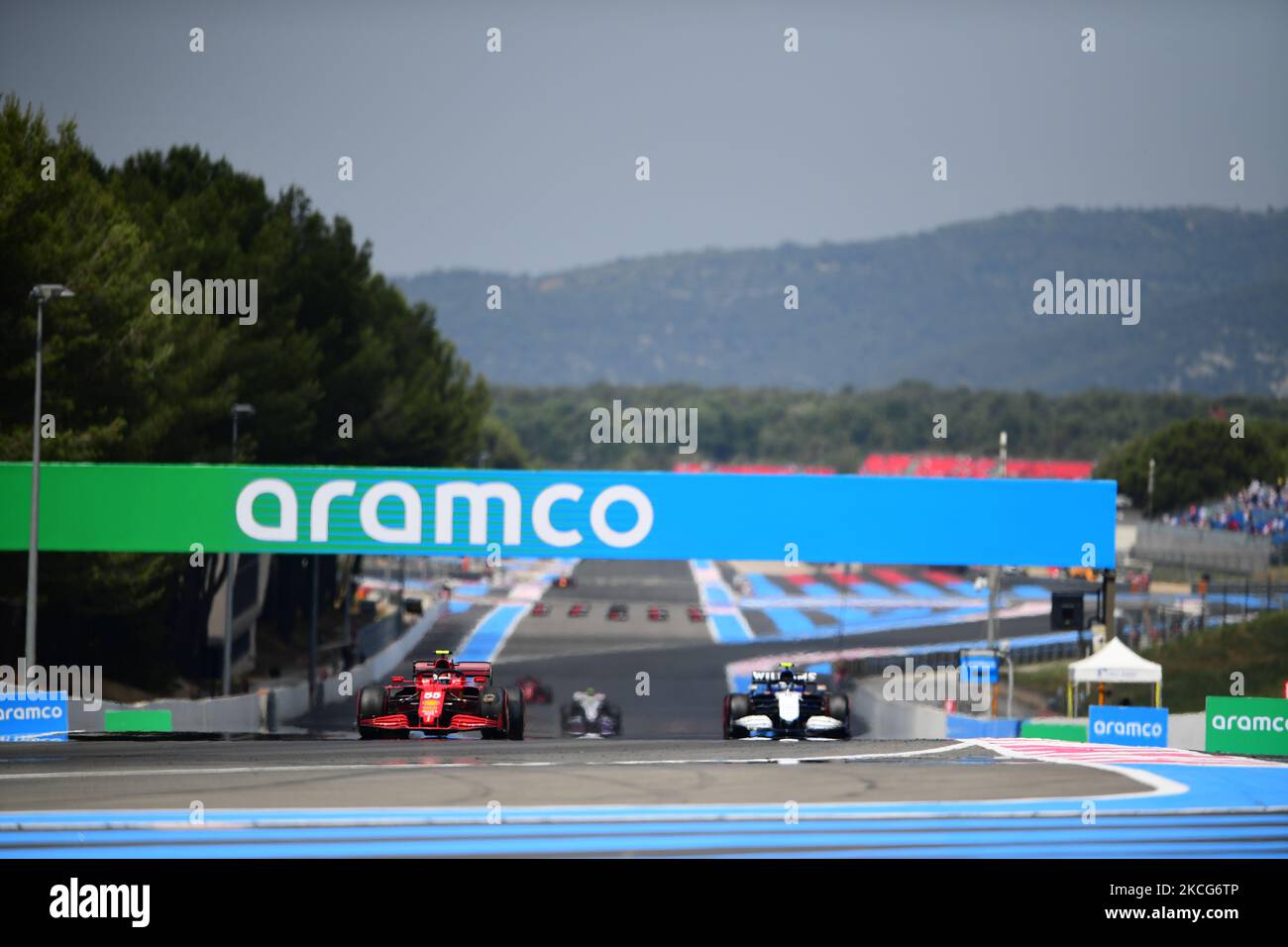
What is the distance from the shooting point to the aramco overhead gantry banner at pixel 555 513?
35281 millimetres

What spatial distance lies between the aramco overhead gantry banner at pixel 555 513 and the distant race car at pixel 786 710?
230 inches

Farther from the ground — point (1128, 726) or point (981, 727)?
point (1128, 726)

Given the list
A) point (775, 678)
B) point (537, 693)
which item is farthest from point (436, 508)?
point (537, 693)

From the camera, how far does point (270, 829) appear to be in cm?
1627

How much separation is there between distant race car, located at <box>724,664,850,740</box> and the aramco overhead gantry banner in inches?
230

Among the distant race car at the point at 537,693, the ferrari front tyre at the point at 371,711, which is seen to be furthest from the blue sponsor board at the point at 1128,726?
the distant race car at the point at 537,693

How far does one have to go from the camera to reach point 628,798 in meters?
18.9

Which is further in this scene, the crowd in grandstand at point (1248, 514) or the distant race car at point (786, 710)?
the crowd in grandstand at point (1248, 514)

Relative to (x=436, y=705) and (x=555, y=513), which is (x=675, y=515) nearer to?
(x=555, y=513)

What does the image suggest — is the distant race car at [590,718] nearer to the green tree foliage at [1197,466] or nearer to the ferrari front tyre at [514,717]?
the ferrari front tyre at [514,717]

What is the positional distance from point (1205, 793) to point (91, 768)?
13217 mm

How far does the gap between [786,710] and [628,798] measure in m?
10.6
